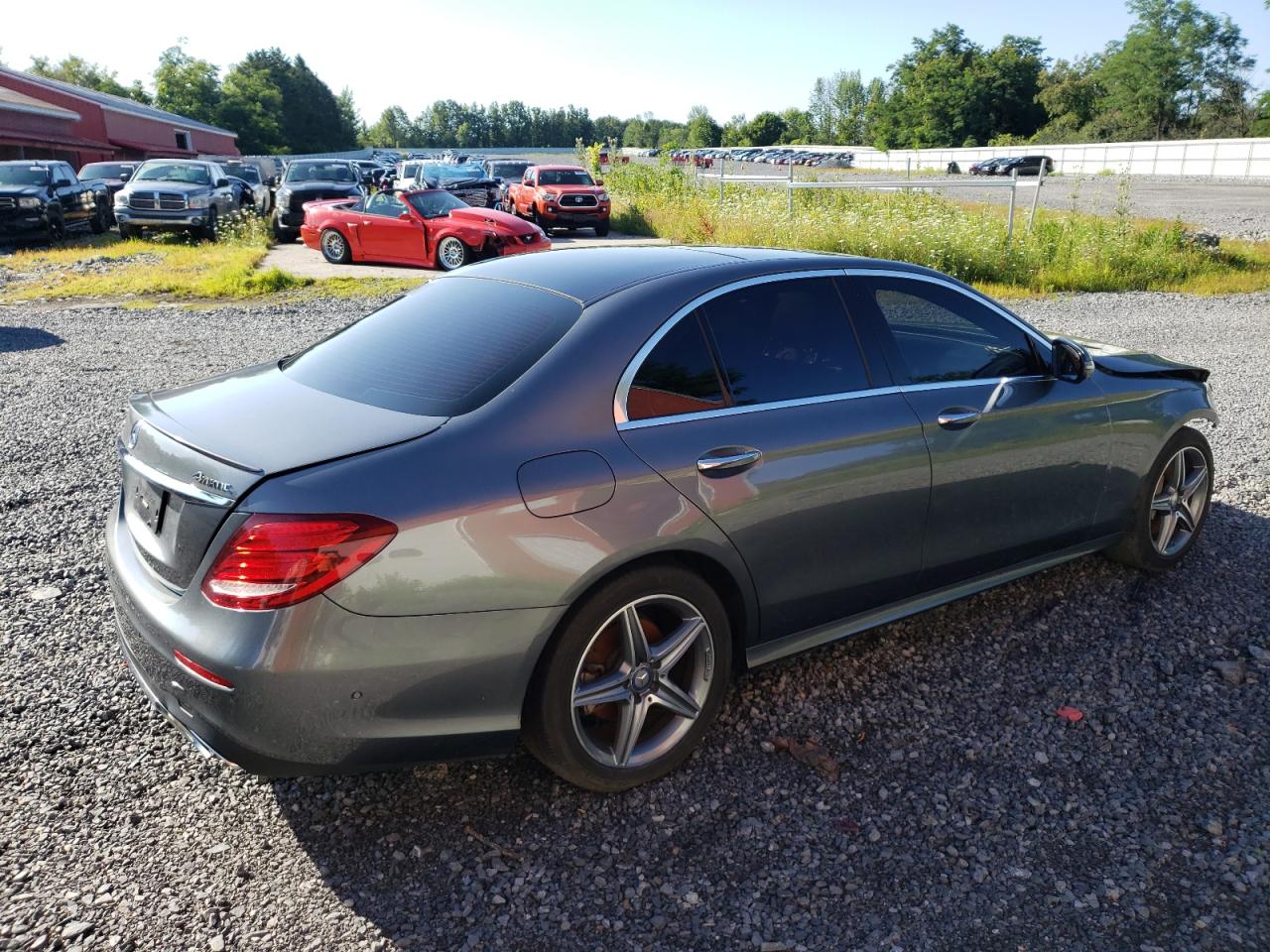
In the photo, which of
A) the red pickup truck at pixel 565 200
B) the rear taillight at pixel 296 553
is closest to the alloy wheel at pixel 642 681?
the rear taillight at pixel 296 553

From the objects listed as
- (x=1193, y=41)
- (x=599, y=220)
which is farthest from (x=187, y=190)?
(x=1193, y=41)

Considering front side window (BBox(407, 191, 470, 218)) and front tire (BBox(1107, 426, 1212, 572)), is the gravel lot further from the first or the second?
front side window (BBox(407, 191, 470, 218))

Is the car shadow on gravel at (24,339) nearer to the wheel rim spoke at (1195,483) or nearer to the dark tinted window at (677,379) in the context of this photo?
the dark tinted window at (677,379)

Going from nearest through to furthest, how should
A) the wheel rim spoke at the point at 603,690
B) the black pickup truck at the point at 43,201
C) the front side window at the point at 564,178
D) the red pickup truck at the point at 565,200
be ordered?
the wheel rim spoke at the point at 603,690 < the black pickup truck at the point at 43,201 < the red pickup truck at the point at 565,200 < the front side window at the point at 564,178

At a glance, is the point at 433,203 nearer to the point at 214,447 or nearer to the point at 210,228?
the point at 210,228

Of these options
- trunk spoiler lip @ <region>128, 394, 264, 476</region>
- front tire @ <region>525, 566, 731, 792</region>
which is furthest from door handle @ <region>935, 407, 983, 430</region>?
trunk spoiler lip @ <region>128, 394, 264, 476</region>

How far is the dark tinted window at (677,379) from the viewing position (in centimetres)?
298

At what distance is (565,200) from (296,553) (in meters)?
22.7

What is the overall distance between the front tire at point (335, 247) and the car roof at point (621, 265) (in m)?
15.9

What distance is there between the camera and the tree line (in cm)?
8638

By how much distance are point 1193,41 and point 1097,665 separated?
10457 cm

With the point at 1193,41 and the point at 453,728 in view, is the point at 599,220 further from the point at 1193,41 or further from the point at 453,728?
the point at 1193,41

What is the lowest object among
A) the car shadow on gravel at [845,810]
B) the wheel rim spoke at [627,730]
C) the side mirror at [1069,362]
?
the car shadow on gravel at [845,810]

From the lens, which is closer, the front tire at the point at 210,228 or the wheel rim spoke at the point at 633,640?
the wheel rim spoke at the point at 633,640
